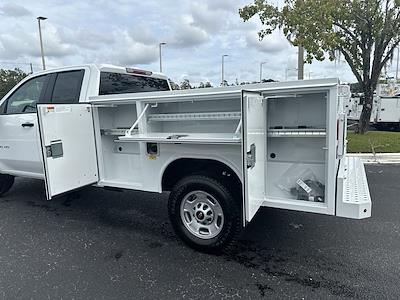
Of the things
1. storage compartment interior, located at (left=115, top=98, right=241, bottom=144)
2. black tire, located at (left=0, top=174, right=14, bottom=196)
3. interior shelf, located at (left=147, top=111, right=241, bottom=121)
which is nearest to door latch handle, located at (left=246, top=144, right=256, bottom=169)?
storage compartment interior, located at (left=115, top=98, right=241, bottom=144)

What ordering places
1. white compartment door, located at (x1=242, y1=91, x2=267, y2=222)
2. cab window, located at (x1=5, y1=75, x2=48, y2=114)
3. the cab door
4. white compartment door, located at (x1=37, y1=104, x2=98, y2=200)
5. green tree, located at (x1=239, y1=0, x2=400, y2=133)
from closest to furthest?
white compartment door, located at (x1=242, y1=91, x2=267, y2=222), white compartment door, located at (x1=37, y1=104, x2=98, y2=200), the cab door, cab window, located at (x1=5, y1=75, x2=48, y2=114), green tree, located at (x1=239, y1=0, x2=400, y2=133)

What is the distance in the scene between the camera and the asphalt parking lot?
2830mm

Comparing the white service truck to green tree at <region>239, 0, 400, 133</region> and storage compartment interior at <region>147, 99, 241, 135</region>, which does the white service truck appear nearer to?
storage compartment interior at <region>147, 99, 241, 135</region>

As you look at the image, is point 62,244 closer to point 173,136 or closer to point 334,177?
point 173,136

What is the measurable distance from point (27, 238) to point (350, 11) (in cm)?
1183

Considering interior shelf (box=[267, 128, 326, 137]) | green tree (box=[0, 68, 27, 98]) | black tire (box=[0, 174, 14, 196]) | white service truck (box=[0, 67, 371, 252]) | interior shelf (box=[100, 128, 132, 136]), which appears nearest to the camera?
white service truck (box=[0, 67, 371, 252])

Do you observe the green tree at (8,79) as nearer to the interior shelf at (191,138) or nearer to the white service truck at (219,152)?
the white service truck at (219,152)

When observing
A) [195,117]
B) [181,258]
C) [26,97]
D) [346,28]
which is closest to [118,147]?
→ [195,117]

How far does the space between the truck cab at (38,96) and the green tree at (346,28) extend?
6219mm

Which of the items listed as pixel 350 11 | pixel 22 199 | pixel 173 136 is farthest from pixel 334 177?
pixel 350 11

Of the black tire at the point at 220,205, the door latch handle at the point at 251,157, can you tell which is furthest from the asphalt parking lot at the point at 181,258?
the door latch handle at the point at 251,157

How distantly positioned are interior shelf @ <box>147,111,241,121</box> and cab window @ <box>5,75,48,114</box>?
211cm

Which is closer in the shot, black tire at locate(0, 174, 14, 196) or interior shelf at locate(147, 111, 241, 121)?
interior shelf at locate(147, 111, 241, 121)

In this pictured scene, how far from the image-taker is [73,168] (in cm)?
390
